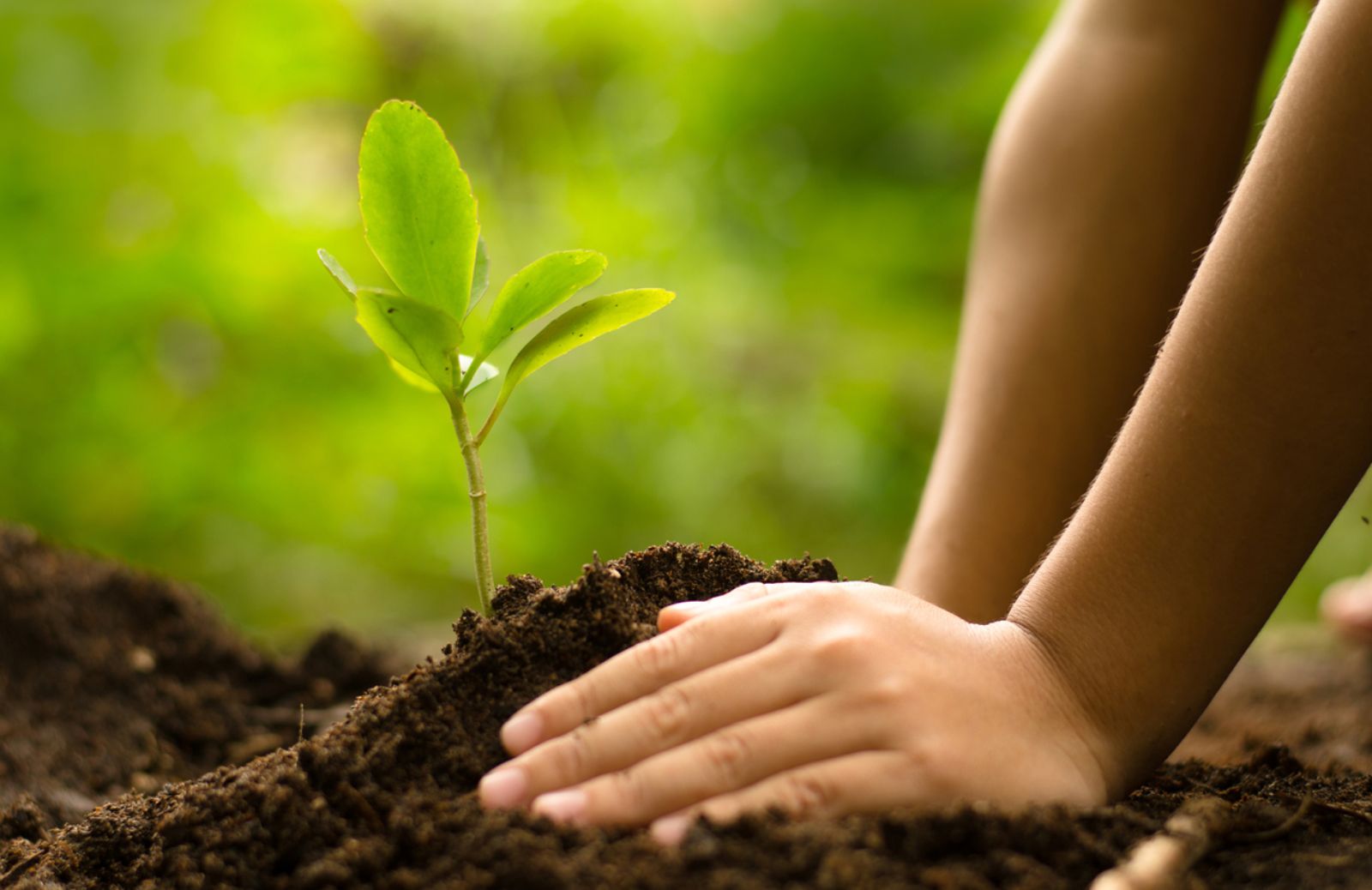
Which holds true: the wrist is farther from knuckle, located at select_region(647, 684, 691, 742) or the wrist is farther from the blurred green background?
the blurred green background

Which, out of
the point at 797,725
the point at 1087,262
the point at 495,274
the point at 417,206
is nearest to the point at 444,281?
the point at 417,206

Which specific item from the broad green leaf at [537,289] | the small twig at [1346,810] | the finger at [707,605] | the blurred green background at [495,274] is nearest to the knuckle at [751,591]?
the finger at [707,605]

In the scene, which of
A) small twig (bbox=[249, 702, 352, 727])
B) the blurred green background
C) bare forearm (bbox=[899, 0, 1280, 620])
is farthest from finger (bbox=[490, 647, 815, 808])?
the blurred green background

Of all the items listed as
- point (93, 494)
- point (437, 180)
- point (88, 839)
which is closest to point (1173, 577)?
point (437, 180)

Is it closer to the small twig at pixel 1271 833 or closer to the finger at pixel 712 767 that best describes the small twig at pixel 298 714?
the finger at pixel 712 767

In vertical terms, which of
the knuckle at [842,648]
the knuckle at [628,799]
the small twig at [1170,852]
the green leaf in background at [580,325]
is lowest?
the small twig at [1170,852]

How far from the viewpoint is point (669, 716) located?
64 centimetres

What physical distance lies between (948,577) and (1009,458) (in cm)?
15

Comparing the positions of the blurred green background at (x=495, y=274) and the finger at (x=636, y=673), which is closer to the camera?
the finger at (x=636, y=673)

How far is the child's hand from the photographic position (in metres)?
0.62

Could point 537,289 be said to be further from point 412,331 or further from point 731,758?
point 731,758

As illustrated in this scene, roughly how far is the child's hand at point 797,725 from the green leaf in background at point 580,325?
0.66ft

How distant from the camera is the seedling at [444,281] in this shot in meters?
0.71

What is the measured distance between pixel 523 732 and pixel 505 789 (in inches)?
1.5
